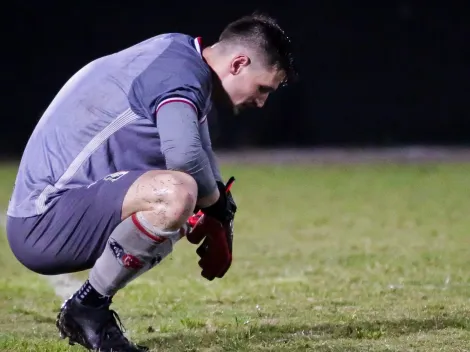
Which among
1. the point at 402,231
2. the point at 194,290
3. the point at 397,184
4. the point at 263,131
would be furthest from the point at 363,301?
the point at 263,131

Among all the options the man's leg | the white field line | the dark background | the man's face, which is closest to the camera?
the man's leg

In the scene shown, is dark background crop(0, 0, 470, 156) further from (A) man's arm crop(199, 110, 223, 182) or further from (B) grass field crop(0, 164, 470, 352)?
(A) man's arm crop(199, 110, 223, 182)

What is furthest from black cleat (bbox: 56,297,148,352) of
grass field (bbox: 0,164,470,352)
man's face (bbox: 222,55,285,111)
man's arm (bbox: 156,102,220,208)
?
man's face (bbox: 222,55,285,111)

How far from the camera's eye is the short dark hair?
4.25 meters

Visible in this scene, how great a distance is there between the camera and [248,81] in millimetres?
4270

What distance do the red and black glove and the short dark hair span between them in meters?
0.71

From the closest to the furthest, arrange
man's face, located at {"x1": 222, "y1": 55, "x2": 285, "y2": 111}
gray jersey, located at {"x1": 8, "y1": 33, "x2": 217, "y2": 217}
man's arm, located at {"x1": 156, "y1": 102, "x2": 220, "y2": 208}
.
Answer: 1. man's arm, located at {"x1": 156, "y1": 102, "x2": 220, "y2": 208}
2. gray jersey, located at {"x1": 8, "y1": 33, "x2": 217, "y2": 217}
3. man's face, located at {"x1": 222, "y1": 55, "x2": 285, "y2": 111}

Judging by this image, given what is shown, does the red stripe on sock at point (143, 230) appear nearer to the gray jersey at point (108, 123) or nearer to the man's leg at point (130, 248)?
the man's leg at point (130, 248)

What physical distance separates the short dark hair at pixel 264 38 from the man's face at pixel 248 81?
46 mm

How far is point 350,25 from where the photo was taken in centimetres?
2312

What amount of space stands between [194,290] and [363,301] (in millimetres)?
1141

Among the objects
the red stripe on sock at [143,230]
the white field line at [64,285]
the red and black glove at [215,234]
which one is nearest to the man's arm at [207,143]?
the red and black glove at [215,234]

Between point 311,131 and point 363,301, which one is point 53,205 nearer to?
point 363,301

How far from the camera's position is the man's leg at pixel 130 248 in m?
3.99
